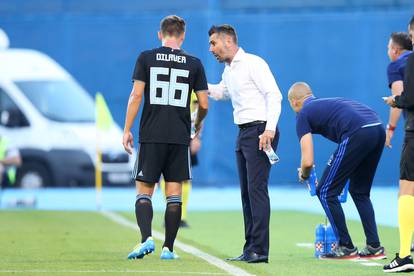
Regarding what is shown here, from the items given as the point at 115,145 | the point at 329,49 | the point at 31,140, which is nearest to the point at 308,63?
the point at 329,49

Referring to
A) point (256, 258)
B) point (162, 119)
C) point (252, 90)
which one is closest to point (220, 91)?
point (252, 90)

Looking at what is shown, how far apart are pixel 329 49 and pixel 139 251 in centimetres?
1502

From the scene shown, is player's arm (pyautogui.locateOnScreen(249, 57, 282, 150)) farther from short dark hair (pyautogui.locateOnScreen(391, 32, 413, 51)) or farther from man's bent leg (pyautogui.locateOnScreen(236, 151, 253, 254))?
short dark hair (pyautogui.locateOnScreen(391, 32, 413, 51))

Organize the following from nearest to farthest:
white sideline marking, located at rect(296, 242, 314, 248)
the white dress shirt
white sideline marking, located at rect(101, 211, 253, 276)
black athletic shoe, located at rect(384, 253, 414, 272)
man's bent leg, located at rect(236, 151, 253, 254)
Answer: black athletic shoe, located at rect(384, 253, 414, 272) < white sideline marking, located at rect(101, 211, 253, 276) < the white dress shirt < man's bent leg, located at rect(236, 151, 253, 254) < white sideline marking, located at rect(296, 242, 314, 248)

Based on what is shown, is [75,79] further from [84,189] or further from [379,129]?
[379,129]

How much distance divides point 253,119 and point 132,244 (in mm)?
2603

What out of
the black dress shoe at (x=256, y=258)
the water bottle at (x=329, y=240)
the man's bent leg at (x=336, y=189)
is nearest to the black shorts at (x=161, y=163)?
the black dress shoe at (x=256, y=258)

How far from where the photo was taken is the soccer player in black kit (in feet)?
32.6

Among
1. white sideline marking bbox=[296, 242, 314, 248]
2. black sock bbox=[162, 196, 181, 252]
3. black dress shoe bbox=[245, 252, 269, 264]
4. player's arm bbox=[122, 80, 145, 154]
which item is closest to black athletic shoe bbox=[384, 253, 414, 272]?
black dress shoe bbox=[245, 252, 269, 264]

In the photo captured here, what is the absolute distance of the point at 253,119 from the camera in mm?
10008

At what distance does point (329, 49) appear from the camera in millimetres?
24297

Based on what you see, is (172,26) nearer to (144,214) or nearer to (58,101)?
(144,214)

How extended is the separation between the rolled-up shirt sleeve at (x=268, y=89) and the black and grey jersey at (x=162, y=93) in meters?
0.62

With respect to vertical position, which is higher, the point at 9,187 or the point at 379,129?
the point at 379,129
